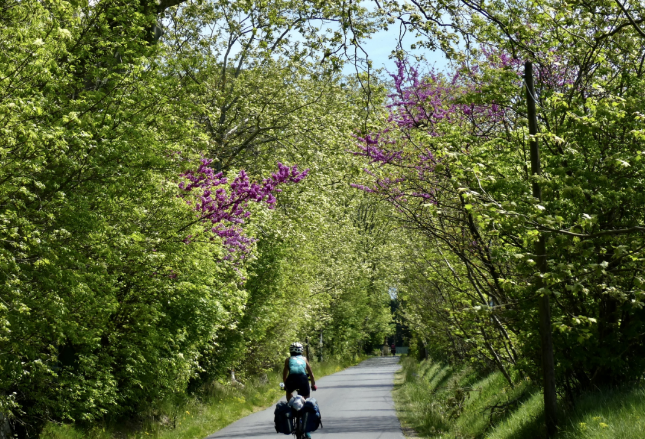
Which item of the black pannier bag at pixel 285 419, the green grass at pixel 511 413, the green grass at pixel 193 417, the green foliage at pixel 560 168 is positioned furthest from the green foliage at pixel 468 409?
the green grass at pixel 193 417

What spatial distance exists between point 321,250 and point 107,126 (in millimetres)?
32216

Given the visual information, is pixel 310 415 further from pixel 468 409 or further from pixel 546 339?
pixel 468 409

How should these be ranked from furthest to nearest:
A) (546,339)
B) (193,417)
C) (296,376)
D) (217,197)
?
(193,417), (217,197), (296,376), (546,339)

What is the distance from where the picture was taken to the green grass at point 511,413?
7.92m

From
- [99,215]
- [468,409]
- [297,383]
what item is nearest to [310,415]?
[297,383]

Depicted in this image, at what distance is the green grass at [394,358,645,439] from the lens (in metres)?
7.92

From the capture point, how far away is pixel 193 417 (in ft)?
58.3

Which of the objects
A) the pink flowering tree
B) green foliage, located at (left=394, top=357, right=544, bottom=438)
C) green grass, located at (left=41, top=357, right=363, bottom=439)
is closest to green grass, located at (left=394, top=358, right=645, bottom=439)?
green foliage, located at (left=394, top=357, right=544, bottom=438)

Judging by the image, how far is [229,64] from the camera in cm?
2645

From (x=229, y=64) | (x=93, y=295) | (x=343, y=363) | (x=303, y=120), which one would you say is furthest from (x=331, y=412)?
(x=343, y=363)

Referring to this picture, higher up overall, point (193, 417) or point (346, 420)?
point (193, 417)

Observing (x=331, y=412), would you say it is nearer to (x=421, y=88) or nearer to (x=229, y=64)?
(x=421, y=88)

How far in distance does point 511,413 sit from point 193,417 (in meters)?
8.97

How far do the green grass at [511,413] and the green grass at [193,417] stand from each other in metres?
4.94
